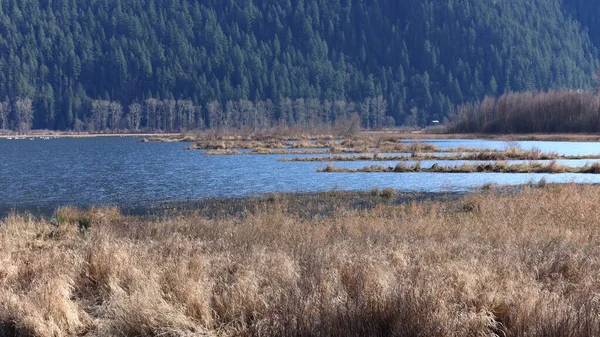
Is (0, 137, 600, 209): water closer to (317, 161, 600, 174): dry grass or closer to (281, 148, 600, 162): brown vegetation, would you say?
(317, 161, 600, 174): dry grass

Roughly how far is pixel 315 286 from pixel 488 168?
39.3 m

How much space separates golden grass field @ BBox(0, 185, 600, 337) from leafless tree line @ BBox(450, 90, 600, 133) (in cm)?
10038

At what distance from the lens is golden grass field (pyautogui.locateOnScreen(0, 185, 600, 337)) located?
24.3 feet

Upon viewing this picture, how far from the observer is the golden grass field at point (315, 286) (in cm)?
742

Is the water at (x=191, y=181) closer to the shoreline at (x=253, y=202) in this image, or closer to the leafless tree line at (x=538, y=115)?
the shoreline at (x=253, y=202)

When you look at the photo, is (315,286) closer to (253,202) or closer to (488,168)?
(253,202)

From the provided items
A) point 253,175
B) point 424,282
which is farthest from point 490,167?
point 424,282

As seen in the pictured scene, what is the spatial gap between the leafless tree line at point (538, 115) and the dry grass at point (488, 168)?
65.6m

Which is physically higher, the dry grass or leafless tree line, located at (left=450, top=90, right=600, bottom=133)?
leafless tree line, located at (left=450, top=90, right=600, bottom=133)

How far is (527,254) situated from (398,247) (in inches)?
90.0

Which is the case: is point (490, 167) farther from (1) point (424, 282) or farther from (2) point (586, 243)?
(1) point (424, 282)

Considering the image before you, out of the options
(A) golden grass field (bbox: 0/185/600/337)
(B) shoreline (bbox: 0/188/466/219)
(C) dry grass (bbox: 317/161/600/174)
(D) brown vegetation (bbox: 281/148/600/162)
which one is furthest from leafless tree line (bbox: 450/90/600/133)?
(A) golden grass field (bbox: 0/185/600/337)

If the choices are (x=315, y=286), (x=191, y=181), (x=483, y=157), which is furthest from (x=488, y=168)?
(x=315, y=286)

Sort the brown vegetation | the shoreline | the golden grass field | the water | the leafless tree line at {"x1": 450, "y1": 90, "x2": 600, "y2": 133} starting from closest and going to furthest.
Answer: the golden grass field
the shoreline
the water
the brown vegetation
the leafless tree line at {"x1": 450, "y1": 90, "x2": 600, "y2": 133}
